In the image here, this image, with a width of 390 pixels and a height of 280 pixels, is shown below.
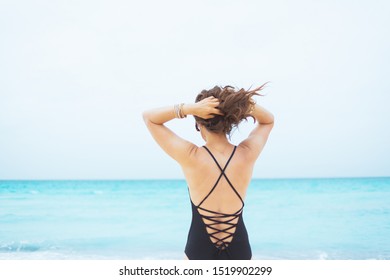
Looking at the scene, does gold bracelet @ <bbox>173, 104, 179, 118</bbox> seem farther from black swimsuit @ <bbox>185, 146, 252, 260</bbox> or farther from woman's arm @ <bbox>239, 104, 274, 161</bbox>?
woman's arm @ <bbox>239, 104, 274, 161</bbox>

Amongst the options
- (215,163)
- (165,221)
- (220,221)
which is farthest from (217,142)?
(165,221)

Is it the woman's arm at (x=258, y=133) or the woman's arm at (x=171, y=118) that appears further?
the woman's arm at (x=258, y=133)

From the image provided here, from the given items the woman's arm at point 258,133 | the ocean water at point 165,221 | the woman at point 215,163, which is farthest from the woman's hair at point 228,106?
the ocean water at point 165,221

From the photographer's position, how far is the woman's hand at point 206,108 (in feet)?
5.48

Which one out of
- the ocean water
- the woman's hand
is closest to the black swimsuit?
the woman's hand

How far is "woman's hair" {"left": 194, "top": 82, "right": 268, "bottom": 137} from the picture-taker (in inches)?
66.0

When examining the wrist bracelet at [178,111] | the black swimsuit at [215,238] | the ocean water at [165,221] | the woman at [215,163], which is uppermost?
the ocean water at [165,221]

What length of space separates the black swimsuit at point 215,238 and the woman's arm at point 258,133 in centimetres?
6

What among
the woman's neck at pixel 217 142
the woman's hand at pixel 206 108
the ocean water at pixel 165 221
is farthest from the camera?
the ocean water at pixel 165 221

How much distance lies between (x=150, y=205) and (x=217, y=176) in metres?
16.6

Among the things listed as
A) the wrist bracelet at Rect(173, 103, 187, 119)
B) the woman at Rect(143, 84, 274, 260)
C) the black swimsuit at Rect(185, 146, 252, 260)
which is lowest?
the black swimsuit at Rect(185, 146, 252, 260)

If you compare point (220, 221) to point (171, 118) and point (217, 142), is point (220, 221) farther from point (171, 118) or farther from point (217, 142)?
point (171, 118)

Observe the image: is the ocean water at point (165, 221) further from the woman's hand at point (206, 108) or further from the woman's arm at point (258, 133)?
the woman's hand at point (206, 108)
